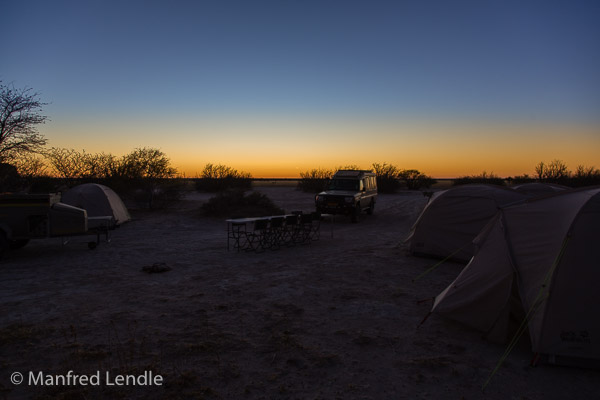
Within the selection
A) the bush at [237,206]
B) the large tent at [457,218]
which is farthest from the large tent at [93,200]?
the large tent at [457,218]

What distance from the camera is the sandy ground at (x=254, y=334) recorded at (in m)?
3.82

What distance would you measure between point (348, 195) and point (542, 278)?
13015 mm

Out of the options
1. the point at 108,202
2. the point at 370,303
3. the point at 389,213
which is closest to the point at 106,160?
the point at 108,202

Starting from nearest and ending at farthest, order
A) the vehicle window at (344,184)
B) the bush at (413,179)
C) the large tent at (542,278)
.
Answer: the large tent at (542,278)
the vehicle window at (344,184)
the bush at (413,179)

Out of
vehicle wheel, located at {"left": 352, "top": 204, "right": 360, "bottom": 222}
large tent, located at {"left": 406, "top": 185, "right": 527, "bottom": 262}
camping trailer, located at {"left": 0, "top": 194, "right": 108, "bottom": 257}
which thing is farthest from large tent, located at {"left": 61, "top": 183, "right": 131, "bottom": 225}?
large tent, located at {"left": 406, "top": 185, "right": 527, "bottom": 262}

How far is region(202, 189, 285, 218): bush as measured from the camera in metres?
20.1

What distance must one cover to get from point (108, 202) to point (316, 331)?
13685mm

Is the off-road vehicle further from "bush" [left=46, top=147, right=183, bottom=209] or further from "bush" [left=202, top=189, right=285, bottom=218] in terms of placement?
"bush" [left=46, top=147, right=183, bottom=209]

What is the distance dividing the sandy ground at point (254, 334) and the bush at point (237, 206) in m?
10.4

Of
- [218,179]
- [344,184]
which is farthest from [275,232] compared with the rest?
[218,179]

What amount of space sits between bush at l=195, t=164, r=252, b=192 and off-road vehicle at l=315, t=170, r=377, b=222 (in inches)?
780

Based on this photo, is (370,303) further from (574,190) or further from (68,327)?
(68,327)

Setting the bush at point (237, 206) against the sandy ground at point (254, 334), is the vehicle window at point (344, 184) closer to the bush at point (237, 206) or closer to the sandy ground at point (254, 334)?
the bush at point (237, 206)

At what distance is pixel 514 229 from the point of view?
5355 millimetres
